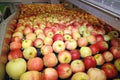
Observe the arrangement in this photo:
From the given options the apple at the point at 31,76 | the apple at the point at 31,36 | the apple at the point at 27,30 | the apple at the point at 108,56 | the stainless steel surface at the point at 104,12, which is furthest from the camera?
the apple at the point at 27,30

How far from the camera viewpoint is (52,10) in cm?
335

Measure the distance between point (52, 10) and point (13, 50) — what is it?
6.48ft

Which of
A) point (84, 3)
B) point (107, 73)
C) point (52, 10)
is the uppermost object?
point (84, 3)

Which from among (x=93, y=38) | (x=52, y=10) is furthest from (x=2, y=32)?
(x=52, y=10)

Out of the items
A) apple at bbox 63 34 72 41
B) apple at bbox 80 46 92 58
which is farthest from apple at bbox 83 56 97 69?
apple at bbox 63 34 72 41

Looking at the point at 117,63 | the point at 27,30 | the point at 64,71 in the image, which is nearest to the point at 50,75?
the point at 64,71

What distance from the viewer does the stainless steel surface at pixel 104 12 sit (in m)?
0.87

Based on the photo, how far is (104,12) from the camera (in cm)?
100

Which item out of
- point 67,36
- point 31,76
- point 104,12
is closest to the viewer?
point 104,12

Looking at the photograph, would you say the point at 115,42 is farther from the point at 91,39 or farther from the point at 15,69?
the point at 15,69

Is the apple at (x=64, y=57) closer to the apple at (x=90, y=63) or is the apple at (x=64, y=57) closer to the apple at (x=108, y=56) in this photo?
the apple at (x=90, y=63)

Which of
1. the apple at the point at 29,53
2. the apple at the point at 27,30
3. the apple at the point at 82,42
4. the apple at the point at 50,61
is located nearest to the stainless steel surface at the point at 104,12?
the apple at the point at 82,42

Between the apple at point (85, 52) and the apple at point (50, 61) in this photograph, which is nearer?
the apple at point (50, 61)

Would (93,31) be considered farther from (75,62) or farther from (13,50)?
(13,50)
